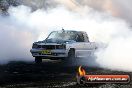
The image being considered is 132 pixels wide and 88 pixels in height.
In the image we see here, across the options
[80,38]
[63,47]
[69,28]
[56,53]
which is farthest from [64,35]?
[69,28]

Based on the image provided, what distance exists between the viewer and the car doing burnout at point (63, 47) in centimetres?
2116

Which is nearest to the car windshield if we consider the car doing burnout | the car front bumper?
the car doing burnout

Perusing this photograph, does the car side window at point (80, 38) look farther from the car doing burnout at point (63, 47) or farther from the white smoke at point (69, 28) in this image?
the white smoke at point (69, 28)

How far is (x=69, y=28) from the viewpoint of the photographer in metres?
34.9

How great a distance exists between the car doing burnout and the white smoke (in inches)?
34.8

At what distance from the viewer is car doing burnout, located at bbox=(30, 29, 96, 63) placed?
21.2 metres

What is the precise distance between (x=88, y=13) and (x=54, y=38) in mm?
14844

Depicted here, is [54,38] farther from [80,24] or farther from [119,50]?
[80,24]

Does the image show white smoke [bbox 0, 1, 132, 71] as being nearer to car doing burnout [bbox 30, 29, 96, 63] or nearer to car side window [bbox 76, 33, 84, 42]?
car doing burnout [bbox 30, 29, 96, 63]

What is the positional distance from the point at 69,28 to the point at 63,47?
13784 millimetres

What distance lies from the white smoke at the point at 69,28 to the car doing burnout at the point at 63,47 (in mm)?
884

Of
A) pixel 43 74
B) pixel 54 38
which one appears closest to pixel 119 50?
pixel 54 38

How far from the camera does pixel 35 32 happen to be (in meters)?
33.6

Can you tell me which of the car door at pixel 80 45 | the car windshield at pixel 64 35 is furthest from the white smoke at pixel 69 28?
the car windshield at pixel 64 35
